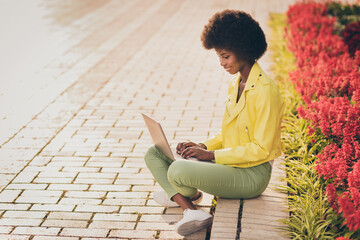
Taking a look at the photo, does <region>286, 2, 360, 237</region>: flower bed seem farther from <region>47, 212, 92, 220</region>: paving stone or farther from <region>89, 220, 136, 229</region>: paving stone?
<region>47, 212, 92, 220</region>: paving stone

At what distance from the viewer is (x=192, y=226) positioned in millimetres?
3275

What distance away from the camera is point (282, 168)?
158 inches

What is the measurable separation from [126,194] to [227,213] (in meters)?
1.03

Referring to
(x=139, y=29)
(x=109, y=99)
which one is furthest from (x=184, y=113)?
(x=139, y=29)

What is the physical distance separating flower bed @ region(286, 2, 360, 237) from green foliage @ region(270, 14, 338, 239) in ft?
0.33

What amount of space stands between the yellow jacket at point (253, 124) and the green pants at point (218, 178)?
0.20 feet

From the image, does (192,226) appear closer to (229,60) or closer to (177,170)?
(177,170)

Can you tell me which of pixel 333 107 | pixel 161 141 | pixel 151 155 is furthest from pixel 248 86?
pixel 333 107

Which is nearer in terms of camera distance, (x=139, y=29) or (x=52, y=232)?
(x=52, y=232)

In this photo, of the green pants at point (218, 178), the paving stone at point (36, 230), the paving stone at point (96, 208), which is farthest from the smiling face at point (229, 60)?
the paving stone at point (36, 230)

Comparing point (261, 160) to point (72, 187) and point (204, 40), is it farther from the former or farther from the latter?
point (72, 187)

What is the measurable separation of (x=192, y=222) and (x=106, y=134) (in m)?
2.24

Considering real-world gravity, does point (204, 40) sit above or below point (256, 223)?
above

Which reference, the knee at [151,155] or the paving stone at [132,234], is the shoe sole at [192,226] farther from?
the knee at [151,155]
